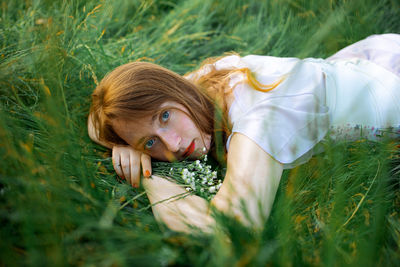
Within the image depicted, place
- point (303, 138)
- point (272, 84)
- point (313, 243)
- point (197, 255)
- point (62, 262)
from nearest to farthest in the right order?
point (62, 262) < point (197, 255) < point (313, 243) < point (303, 138) < point (272, 84)

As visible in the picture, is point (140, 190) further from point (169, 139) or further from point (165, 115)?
point (165, 115)

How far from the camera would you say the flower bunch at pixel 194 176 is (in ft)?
4.45

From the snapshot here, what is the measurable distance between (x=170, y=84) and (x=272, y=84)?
1.64 feet

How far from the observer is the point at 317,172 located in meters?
1.45

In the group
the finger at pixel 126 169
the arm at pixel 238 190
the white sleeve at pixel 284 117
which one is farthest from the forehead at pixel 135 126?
the white sleeve at pixel 284 117

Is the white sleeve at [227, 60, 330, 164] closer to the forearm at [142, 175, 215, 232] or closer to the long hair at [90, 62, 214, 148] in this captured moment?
the long hair at [90, 62, 214, 148]

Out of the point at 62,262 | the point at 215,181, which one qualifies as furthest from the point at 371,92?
the point at 62,262

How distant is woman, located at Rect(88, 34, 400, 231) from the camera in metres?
1.24

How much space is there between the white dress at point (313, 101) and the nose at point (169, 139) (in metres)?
0.29

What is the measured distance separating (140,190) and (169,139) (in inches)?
10.6

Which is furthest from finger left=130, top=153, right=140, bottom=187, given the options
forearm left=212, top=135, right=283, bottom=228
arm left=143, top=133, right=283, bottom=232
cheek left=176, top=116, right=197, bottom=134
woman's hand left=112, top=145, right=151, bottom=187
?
forearm left=212, top=135, right=283, bottom=228

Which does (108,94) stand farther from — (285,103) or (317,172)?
(317,172)

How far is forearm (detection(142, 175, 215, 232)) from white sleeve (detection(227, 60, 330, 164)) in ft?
1.14

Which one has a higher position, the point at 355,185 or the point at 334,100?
the point at 334,100
